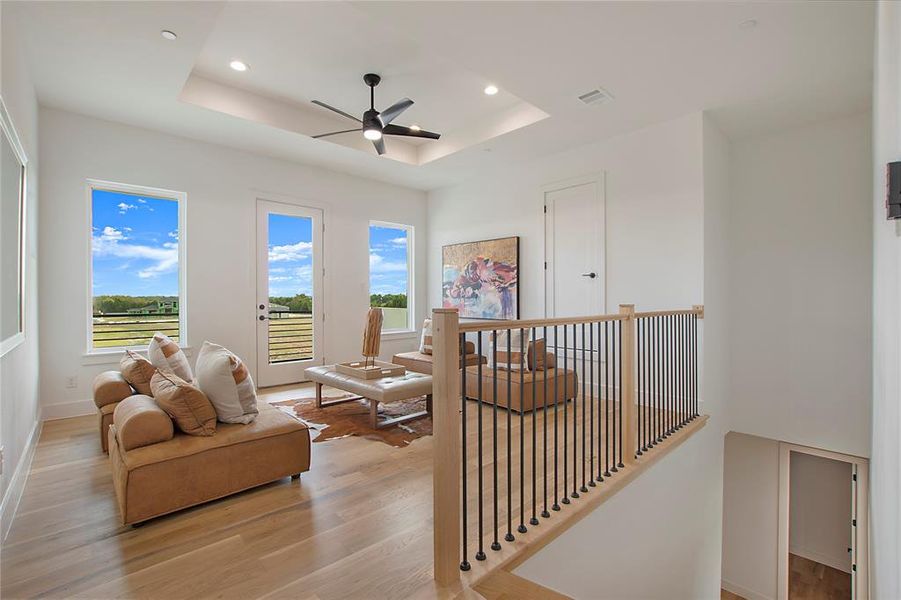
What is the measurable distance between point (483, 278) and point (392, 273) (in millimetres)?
1591

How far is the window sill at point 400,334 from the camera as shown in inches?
256

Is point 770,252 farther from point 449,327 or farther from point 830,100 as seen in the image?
point 449,327

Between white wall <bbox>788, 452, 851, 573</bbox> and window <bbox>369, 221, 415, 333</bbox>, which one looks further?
window <bbox>369, 221, 415, 333</bbox>

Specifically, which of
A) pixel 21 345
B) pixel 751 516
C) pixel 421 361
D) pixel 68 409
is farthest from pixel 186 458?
pixel 751 516

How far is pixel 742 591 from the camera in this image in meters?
4.91

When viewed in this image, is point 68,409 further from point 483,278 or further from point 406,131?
point 483,278

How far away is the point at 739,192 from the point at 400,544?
4929mm

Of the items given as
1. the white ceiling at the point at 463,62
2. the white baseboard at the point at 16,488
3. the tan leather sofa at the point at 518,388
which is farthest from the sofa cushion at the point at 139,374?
the tan leather sofa at the point at 518,388

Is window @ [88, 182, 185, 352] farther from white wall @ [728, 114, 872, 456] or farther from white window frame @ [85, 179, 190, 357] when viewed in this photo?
white wall @ [728, 114, 872, 456]

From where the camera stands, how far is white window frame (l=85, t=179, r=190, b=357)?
13.5 feet

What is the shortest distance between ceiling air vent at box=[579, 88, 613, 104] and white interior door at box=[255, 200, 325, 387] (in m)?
3.69

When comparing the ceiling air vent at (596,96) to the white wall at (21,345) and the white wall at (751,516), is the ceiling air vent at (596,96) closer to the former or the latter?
the white wall at (21,345)

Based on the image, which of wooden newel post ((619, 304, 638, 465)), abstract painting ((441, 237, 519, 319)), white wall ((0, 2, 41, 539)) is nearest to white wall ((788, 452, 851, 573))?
wooden newel post ((619, 304, 638, 465))

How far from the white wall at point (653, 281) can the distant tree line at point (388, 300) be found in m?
2.12
